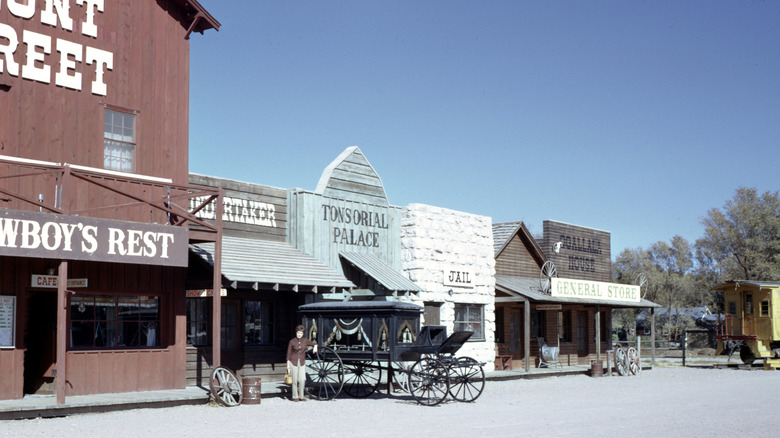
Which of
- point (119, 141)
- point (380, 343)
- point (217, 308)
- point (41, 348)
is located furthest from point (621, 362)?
point (41, 348)

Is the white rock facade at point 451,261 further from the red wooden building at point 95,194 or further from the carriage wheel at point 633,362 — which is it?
the red wooden building at point 95,194

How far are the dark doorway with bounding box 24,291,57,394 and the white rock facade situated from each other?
9823 mm

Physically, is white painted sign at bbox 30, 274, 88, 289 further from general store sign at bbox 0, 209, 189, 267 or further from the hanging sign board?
general store sign at bbox 0, 209, 189, 267

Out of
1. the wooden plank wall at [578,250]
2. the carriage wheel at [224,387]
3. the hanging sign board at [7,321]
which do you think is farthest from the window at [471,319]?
the hanging sign board at [7,321]

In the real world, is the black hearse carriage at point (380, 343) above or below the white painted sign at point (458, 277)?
below

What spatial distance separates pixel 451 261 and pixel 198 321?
875 cm

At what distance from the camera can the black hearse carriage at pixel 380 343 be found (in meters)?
17.6

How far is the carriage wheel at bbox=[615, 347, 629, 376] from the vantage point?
28.4 meters

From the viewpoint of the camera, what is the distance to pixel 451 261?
85.7ft

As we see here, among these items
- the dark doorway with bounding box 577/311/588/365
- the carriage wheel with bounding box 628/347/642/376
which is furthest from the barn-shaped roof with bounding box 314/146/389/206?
the dark doorway with bounding box 577/311/588/365

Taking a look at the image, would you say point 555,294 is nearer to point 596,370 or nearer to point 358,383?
point 596,370

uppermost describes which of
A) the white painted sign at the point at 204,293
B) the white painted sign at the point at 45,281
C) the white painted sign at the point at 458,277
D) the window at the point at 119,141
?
the window at the point at 119,141

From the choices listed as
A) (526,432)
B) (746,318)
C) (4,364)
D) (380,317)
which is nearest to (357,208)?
(380,317)

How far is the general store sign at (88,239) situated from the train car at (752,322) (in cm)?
2363
